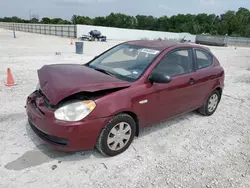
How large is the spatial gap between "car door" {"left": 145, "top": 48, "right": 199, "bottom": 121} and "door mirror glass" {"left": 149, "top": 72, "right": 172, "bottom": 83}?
120 mm

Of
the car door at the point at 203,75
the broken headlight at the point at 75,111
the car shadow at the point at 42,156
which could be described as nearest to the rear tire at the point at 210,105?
the car door at the point at 203,75

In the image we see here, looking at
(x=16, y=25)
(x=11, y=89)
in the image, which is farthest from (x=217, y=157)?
(x=16, y=25)

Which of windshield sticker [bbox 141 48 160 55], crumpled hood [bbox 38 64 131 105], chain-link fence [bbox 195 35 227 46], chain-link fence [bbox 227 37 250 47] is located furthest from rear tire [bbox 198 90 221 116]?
chain-link fence [bbox 227 37 250 47]

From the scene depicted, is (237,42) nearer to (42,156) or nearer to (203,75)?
(203,75)

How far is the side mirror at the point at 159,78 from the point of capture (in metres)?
3.09

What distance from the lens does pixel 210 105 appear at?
4605mm

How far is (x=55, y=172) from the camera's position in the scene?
2666 millimetres

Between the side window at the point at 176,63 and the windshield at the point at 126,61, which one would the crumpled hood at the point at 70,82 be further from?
the side window at the point at 176,63

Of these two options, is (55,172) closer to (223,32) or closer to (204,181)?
(204,181)

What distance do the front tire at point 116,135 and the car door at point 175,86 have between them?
1.81ft

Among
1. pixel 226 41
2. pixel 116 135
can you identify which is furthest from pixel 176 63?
pixel 226 41

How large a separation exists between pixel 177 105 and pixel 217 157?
40.5 inches

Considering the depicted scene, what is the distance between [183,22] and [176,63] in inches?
3706

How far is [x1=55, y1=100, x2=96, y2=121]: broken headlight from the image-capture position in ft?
8.63
